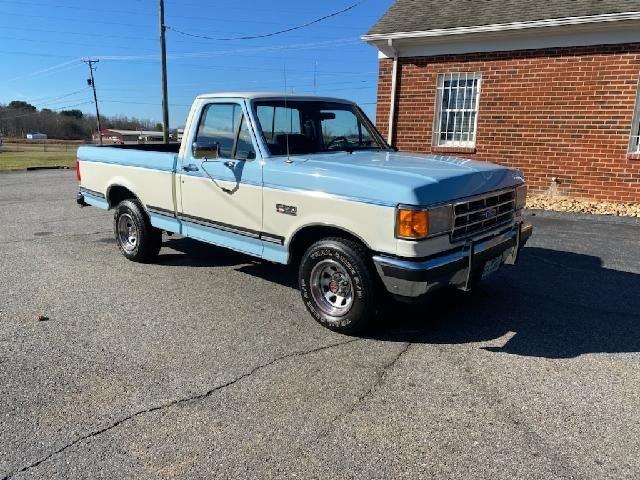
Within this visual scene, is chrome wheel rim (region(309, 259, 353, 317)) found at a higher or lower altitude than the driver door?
lower

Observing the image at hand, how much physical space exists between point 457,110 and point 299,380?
929 cm

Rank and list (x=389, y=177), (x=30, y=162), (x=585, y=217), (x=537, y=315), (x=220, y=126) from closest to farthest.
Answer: (x=389, y=177) → (x=537, y=315) → (x=220, y=126) → (x=585, y=217) → (x=30, y=162)

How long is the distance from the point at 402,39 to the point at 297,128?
24.1 feet

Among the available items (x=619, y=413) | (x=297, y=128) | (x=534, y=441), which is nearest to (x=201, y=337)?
(x=297, y=128)

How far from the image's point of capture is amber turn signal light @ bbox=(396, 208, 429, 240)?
3604 millimetres

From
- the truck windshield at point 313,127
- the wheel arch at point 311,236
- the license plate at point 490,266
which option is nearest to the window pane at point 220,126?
the truck windshield at point 313,127

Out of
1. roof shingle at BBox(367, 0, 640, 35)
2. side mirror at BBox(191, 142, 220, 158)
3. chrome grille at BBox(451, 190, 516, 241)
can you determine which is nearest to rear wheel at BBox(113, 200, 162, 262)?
side mirror at BBox(191, 142, 220, 158)

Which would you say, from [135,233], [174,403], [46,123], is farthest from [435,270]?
[46,123]

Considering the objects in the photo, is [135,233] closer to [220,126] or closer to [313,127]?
[220,126]

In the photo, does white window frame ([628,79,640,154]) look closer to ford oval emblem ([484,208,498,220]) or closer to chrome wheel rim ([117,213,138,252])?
ford oval emblem ([484,208,498,220])

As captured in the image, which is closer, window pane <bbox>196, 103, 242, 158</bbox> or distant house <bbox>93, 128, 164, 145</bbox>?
window pane <bbox>196, 103, 242, 158</bbox>

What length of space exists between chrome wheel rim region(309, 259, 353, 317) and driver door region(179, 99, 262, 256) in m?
0.76

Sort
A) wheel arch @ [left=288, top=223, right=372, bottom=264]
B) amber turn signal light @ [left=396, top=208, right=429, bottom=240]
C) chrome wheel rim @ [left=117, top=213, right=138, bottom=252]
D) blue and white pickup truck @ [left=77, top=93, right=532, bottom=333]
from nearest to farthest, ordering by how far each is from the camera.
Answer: amber turn signal light @ [left=396, top=208, right=429, bottom=240]
blue and white pickup truck @ [left=77, top=93, right=532, bottom=333]
wheel arch @ [left=288, top=223, right=372, bottom=264]
chrome wheel rim @ [left=117, top=213, right=138, bottom=252]

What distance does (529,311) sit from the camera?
480 cm
